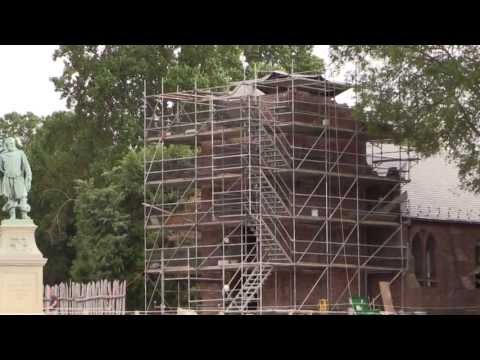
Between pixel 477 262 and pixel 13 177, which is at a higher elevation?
pixel 13 177

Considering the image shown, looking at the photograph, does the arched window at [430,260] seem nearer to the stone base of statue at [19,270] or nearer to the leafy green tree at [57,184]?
the leafy green tree at [57,184]

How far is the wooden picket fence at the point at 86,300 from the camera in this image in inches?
2125

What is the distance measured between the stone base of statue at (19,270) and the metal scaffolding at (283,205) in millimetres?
10785

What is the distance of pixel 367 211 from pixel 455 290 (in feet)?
22.1

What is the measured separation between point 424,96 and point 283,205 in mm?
6539

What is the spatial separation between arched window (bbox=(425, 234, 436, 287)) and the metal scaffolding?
4445mm

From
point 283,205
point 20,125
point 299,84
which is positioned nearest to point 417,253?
point 283,205

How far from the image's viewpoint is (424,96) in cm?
5584

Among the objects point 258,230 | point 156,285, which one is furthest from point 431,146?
point 156,285

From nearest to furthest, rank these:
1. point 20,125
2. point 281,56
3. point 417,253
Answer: point 417,253 → point 281,56 → point 20,125

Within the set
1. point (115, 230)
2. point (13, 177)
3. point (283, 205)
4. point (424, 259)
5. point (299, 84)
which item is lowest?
point (424, 259)

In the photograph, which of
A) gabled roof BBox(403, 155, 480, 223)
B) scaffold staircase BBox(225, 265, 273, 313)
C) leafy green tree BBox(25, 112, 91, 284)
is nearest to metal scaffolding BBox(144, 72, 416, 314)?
scaffold staircase BBox(225, 265, 273, 313)

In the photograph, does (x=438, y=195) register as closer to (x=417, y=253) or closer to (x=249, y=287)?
(x=417, y=253)

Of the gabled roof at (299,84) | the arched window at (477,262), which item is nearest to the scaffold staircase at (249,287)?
the gabled roof at (299,84)
